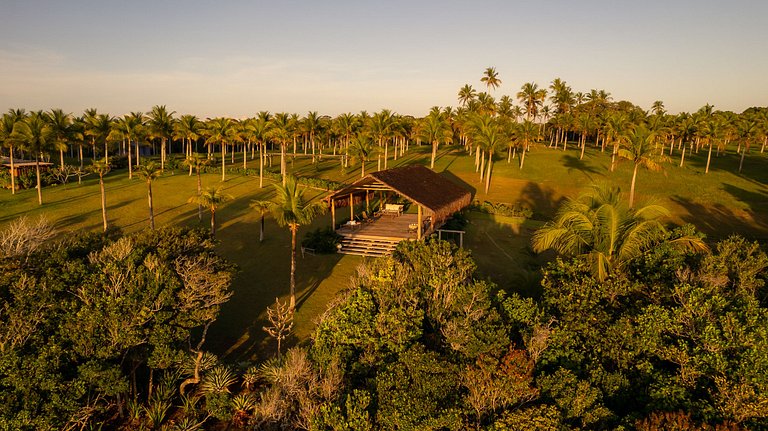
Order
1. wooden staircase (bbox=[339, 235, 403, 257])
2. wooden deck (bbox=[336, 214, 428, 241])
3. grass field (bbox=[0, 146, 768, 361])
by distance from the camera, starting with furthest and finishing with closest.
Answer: wooden deck (bbox=[336, 214, 428, 241])
wooden staircase (bbox=[339, 235, 403, 257])
grass field (bbox=[0, 146, 768, 361])

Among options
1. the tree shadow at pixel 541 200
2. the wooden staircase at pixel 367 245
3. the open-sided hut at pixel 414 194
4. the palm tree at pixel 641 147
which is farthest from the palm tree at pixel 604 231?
the tree shadow at pixel 541 200

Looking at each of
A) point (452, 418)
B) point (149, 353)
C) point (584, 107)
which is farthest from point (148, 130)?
point (584, 107)

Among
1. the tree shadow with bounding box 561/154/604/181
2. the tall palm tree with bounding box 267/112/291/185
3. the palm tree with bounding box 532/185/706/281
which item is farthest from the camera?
the tree shadow with bounding box 561/154/604/181

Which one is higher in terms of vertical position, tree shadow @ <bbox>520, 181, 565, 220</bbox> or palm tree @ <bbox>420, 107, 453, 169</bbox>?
palm tree @ <bbox>420, 107, 453, 169</bbox>

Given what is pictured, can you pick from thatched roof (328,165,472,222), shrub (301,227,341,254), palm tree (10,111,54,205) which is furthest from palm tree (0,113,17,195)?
thatched roof (328,165,472,222)

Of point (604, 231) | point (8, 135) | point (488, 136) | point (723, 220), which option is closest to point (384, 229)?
point (604, 231)

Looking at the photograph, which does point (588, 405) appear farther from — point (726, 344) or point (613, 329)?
point (726, 344)

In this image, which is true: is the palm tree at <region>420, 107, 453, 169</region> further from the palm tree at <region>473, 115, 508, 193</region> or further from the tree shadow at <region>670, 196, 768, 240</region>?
the tree shadow at <region>670, 196, 768, 240</region>
